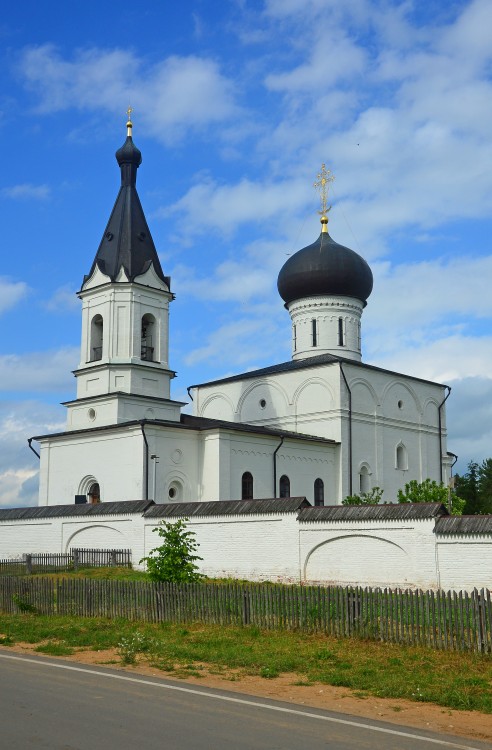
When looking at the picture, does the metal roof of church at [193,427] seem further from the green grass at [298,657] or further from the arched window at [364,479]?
the green grass at [298,657]

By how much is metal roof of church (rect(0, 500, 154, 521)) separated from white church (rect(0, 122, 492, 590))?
0.06 metres

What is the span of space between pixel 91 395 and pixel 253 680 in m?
21.4

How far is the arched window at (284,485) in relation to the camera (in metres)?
31.4

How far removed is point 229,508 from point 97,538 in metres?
4.87

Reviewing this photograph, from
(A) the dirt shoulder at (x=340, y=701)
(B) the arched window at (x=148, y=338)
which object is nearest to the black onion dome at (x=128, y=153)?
(B) the arched window at (x=148, y=338)

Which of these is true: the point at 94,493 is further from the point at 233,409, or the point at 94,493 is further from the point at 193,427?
the point at 233,409

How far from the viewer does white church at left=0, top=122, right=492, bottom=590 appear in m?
19.1

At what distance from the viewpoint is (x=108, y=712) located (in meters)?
7.67

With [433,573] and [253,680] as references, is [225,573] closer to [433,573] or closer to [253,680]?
[433,573]

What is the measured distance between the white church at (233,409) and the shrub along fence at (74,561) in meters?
4.59

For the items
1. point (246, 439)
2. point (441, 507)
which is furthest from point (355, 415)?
point (441, 507)

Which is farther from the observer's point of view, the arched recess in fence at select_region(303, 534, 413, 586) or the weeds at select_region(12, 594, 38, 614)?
the arched recess in fence at select_region(303, 534, 413, 586)

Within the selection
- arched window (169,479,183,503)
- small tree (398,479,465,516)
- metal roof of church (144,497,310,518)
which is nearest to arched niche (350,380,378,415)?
small tree (398,479,465,516)

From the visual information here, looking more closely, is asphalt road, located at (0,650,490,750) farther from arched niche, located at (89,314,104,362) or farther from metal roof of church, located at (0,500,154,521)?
arched niche, located at (89,314,104,362)
